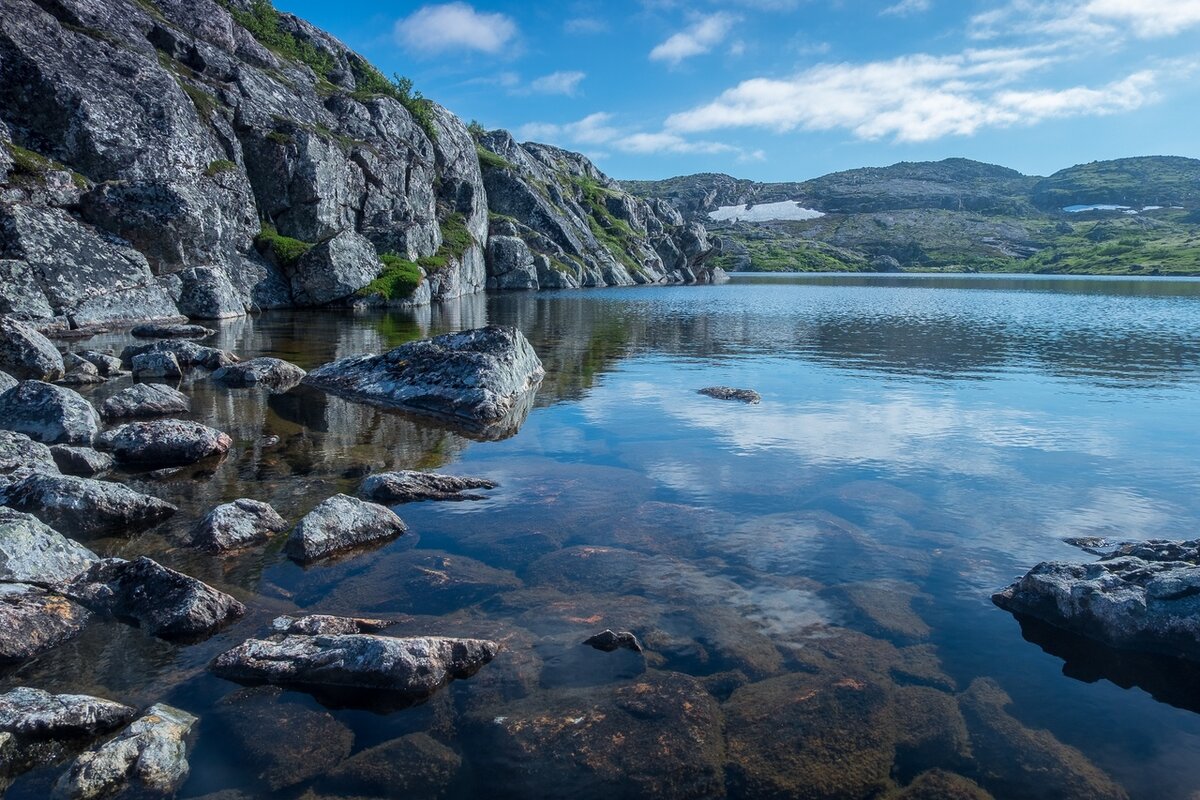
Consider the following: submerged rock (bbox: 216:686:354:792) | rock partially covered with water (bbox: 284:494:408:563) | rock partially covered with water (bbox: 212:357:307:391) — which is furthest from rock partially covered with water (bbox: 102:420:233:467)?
submerged rock (bbox: 216:686:354:792)

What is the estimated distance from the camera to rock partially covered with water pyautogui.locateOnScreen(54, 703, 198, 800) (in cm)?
629

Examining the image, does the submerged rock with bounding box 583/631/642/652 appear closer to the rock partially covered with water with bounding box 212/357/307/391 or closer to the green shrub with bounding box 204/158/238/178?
the rock partially covered with water with bounding box 212/357/307/391

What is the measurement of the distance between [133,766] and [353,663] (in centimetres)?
219

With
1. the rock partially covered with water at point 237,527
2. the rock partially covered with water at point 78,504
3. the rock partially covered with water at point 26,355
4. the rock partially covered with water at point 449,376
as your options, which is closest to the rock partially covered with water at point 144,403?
the rock partially covered with water at point 449,376

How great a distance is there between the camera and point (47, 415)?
17.3 metres

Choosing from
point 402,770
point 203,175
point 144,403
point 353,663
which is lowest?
point 402,770

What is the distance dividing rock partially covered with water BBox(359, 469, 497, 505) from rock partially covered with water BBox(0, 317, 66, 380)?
1820 centimetres

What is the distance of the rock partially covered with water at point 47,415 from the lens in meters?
17.0

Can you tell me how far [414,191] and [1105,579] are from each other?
8689 cm

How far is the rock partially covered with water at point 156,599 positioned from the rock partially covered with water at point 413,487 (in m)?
4.94

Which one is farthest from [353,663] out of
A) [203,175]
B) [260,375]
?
Result: [203,175]

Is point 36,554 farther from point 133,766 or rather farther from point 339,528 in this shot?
point 133,766

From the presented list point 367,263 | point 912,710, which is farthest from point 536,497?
point 367,263

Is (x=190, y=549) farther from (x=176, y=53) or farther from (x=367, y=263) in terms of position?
(x=176, y=53)
